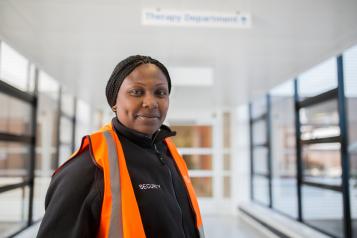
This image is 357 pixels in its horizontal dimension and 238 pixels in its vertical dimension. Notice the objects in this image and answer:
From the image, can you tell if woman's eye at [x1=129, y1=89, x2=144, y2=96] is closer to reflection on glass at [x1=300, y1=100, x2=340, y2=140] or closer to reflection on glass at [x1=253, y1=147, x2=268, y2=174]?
reflection on glass at [x1=300, y1=100, x2=340, y2=140]

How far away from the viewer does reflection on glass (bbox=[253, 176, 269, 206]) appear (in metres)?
7.55

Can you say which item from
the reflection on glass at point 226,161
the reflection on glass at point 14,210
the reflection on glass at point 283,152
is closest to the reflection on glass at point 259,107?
the reflection on glass at point 283,152

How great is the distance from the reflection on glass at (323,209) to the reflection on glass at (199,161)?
3.75m

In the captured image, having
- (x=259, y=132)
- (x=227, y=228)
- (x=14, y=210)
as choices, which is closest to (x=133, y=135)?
(x=14, y=210)

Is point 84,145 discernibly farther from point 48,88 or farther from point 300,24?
point 48,88

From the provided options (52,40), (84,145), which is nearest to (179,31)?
(52,40)

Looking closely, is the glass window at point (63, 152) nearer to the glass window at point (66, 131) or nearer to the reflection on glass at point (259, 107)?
the glass window at point (66, 131)

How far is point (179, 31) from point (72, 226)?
2.85 meters

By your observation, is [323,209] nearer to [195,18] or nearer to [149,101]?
[195,18]

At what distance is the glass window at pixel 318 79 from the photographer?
14.5 feet

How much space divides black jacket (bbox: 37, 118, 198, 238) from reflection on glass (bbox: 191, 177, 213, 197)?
786 cm

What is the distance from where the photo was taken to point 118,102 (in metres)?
1.00

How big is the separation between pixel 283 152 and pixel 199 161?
271 cm

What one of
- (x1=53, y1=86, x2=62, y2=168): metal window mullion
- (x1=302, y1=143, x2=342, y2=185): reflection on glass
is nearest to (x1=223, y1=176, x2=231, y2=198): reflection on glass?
(x1=302, y1=143, x2=342, y2=185): reflection on glass
